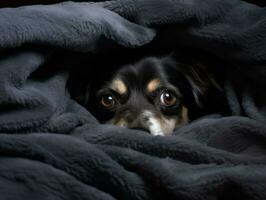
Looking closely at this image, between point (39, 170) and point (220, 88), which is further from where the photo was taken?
point (220, 88)

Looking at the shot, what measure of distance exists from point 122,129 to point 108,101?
0.64 meters

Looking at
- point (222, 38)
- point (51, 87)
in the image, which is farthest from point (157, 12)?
point (51, 87)

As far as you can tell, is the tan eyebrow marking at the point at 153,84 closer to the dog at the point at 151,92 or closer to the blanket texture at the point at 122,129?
the dog at the point at 151,92

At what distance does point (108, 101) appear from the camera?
1.47m

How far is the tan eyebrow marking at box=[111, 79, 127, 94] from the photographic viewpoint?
1.45 metres

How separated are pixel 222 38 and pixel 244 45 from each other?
5 centimetres

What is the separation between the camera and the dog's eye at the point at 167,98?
1447mm

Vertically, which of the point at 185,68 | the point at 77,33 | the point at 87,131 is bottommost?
the point at 185,68

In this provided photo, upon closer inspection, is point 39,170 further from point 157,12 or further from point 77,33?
point 157,12

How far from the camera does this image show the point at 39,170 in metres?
0.68

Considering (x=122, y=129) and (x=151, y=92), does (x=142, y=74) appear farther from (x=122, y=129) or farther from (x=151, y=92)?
(x=122, y=129)

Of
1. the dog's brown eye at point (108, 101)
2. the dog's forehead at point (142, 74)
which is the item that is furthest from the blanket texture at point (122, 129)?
the dog's brown eye at point (108, 101)

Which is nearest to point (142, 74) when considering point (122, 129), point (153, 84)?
point (153, 84)

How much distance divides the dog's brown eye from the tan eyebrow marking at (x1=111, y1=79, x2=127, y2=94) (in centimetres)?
3
